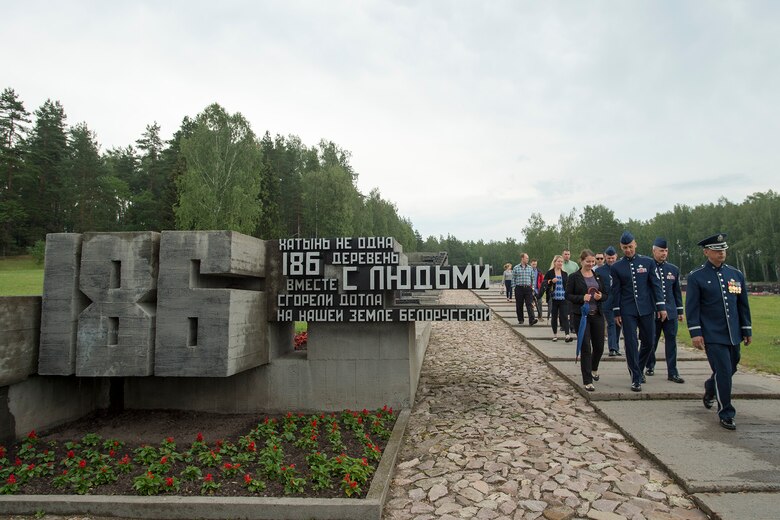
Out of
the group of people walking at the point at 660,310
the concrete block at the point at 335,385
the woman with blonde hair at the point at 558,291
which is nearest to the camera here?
the group of people walking at the point at 660,310

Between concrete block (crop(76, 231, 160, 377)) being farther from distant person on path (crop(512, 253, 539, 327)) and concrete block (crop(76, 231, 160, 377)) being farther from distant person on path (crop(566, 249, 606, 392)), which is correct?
distant person on path (crop(512, 253, 539, 327))

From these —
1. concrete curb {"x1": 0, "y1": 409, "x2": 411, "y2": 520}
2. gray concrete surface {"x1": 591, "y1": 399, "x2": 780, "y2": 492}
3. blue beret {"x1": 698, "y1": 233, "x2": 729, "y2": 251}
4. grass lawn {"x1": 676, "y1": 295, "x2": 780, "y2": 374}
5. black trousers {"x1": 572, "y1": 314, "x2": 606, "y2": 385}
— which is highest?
blue beret {"x1": 698, "y1": 233, "x2": 729, "y2": 251}

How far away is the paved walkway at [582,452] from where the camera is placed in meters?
3.40

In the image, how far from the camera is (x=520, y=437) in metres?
4.76

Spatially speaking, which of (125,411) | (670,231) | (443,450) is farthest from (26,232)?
(670,231)

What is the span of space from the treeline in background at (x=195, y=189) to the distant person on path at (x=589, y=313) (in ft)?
99.9

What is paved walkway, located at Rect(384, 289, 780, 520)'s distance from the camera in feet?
11.1

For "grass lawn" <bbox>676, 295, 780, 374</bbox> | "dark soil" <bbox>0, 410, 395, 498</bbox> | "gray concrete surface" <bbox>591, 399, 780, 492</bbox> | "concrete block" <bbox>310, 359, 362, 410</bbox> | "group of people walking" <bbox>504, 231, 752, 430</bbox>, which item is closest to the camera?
"gray concrete surface" <bbox>591, 399, 780, 492</bbox>

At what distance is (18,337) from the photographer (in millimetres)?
4977

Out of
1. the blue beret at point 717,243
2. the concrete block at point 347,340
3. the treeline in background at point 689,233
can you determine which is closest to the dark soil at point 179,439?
the concrete block at point 347,340

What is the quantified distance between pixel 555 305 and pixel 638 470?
280 inches

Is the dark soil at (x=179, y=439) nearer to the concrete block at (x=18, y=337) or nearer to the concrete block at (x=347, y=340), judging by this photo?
the concrete block at (x=18, y=337)

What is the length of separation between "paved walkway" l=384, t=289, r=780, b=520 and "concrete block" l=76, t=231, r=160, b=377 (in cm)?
331

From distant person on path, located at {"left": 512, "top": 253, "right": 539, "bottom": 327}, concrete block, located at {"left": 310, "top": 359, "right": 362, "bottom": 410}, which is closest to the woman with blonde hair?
distant person on path, located at {"left": 512, "top": 253, "right": 539, "bottom": 327}
